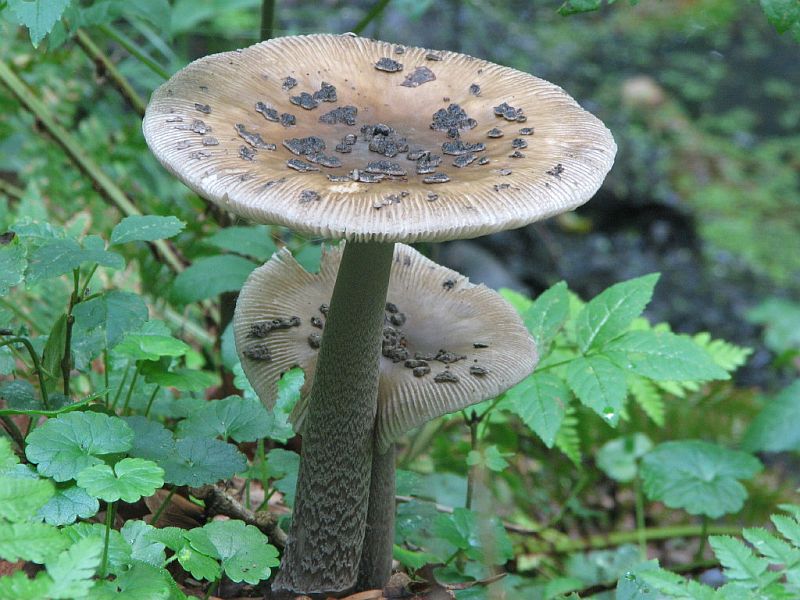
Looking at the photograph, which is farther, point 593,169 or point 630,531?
point 630,531

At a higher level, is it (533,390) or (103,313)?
(103,313)

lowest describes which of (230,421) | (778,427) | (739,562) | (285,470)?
→ (778,427)

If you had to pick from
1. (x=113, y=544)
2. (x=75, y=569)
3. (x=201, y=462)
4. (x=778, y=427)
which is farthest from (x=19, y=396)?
(x=778, y=427)

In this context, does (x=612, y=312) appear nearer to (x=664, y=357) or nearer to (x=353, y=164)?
(x=664, y=357)

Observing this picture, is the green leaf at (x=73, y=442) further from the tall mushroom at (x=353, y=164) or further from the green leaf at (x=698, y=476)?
the green leaf at (x=698, y=476)

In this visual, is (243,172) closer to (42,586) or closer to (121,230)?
(121,230)

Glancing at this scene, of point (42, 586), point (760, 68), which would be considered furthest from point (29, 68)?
point (760, 68)

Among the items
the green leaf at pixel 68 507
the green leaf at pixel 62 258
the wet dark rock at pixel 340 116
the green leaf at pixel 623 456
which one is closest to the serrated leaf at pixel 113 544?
the green leaf at pixel 68 507
